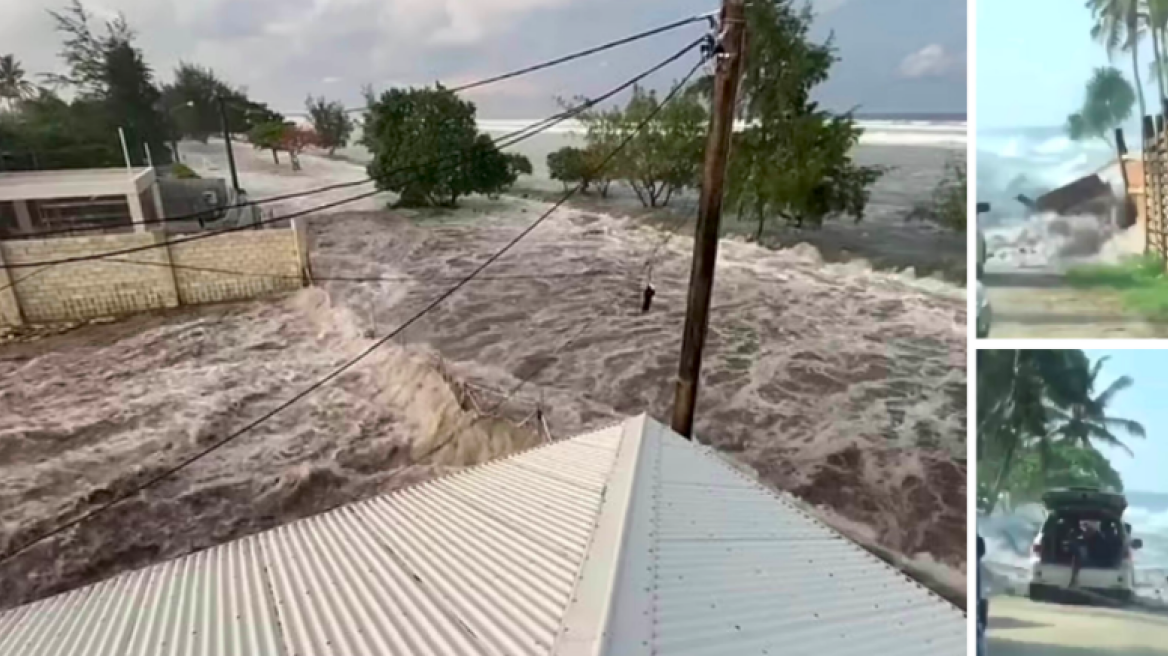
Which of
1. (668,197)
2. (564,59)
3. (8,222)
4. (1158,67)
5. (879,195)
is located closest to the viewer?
(1158,67)

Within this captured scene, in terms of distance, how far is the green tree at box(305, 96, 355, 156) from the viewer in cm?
322

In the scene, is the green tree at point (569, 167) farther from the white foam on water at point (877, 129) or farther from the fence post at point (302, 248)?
the fence post at point (302, 248)

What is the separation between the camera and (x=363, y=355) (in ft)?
12.0

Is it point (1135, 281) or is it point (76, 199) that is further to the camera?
point (76, 199)

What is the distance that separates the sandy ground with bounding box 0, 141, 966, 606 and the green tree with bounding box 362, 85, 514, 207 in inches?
4.8

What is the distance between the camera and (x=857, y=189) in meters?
3.36

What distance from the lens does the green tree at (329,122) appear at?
3.22 m

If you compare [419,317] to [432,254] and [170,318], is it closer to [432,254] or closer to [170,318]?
[432,254]

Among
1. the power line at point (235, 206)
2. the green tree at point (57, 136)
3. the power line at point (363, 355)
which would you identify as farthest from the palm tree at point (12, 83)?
the power line at point (363, 355)

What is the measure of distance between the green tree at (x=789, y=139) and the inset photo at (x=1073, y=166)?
9.05ft

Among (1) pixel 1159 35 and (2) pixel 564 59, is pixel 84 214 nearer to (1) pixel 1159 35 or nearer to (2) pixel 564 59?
(2) pixel 564 59

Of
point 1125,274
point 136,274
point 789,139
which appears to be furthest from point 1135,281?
point 136,274

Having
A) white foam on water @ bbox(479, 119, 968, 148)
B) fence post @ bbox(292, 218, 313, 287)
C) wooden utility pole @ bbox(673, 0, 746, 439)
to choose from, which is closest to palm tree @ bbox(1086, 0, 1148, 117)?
wooden utility pole @ bbox(673, 0, 746, 439)

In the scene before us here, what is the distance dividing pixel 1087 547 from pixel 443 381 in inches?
132
